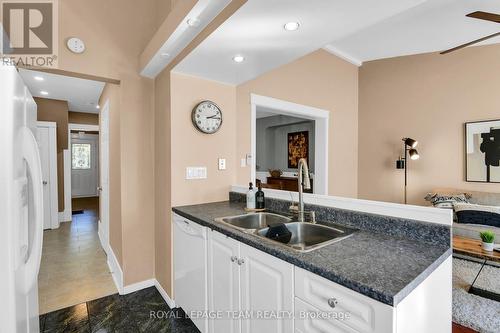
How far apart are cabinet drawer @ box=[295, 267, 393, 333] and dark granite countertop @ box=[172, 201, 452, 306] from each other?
0.04 m

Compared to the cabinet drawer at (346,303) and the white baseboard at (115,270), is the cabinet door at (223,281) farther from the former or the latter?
the white baseboard at (115,270)

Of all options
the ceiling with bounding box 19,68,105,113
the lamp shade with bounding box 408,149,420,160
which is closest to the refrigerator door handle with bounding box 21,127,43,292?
the ceiling with bounding box 19,68,105,113

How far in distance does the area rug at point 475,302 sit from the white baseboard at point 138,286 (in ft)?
8.78

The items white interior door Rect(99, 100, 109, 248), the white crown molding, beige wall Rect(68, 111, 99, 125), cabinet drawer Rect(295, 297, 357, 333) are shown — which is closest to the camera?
cabinet drawer Rect(295, 297, 357, 333)

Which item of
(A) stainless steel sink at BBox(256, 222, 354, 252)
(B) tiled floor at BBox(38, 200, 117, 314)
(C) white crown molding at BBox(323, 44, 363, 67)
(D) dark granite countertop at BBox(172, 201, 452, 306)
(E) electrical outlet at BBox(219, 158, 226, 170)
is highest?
(C) white crown molding at BBox(323, 44, 363, 67)

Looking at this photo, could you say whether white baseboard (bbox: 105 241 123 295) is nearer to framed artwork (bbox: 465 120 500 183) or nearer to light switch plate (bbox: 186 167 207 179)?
light switch plate (bbox: 186 167 207 179)

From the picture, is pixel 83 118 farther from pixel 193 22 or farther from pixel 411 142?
pixel 411 142

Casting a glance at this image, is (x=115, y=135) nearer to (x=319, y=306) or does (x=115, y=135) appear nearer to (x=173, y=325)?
(x=173, y=325)

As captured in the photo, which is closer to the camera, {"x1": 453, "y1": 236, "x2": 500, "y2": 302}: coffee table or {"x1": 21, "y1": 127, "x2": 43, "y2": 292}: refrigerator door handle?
{"x1": 21, "y1": 127, "x2": 43, "y2": 292}: refrigerator door handle

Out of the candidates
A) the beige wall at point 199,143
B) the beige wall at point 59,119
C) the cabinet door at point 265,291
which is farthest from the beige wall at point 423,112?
the beige wall at point 59,119

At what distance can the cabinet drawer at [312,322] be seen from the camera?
3.03ft

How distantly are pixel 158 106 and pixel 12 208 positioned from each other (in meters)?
1.61

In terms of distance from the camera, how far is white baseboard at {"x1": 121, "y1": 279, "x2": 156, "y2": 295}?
7.79 feet

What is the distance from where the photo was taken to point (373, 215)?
4.73 ft
